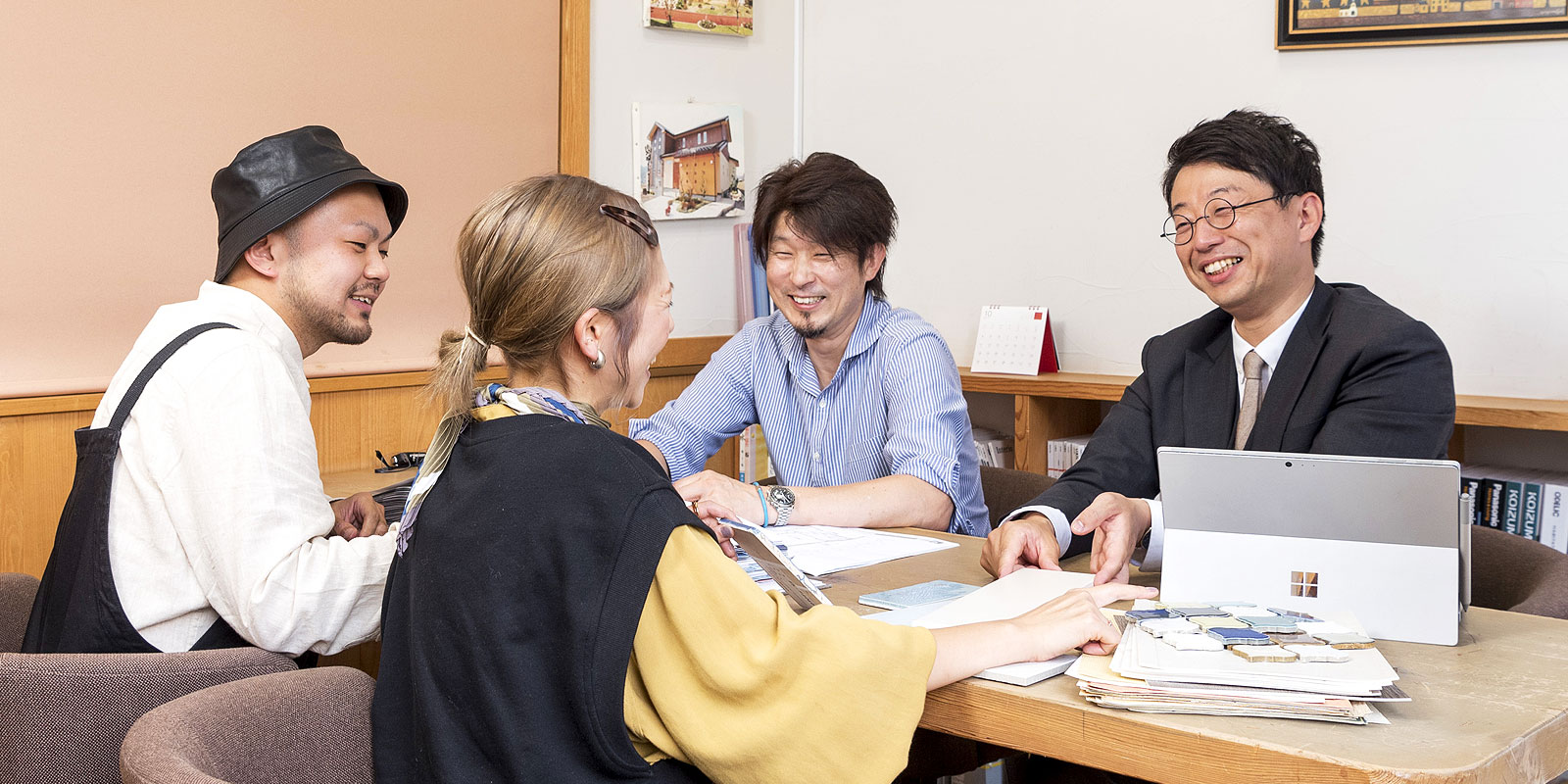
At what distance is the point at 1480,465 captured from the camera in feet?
10.4

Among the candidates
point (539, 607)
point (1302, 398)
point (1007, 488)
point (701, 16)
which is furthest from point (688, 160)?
point (539, 607)

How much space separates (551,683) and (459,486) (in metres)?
0.23

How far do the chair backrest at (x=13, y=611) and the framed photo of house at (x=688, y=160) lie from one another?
227cm

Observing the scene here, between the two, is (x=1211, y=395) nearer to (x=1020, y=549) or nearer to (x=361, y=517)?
(x=1020, y=549)

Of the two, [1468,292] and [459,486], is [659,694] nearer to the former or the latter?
[459,486]

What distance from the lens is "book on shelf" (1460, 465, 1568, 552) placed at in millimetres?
2883

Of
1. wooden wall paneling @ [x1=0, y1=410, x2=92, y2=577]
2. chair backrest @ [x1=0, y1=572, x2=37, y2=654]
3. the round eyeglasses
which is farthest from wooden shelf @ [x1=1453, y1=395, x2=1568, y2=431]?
wooden wall paneling @ [x1=0, y1=410, x2=92, y2=577]

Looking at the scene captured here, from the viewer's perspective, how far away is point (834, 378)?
268cm

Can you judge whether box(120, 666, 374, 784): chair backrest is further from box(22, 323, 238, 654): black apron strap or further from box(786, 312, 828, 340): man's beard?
box(786, 312, 828, 340): man's beard

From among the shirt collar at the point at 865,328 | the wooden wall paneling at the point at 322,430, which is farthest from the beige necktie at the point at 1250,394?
the wooden wall paneling at the point at 322,430

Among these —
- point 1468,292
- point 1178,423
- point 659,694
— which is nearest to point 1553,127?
point 1468,292

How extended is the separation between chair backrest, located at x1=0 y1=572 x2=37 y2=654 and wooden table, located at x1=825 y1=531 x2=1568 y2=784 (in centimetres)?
136

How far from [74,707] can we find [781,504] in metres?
1.15

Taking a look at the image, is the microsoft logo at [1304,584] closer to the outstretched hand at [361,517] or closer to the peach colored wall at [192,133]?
the outstretched hand at [361,517]
